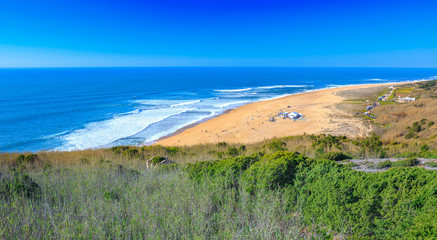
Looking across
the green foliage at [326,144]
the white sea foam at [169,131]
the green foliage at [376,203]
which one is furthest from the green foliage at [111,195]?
the white sea foam at [169,131]

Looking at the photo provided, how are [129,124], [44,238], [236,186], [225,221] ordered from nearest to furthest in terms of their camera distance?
[44,238] → [225,221] → [236,186] → [129,124]

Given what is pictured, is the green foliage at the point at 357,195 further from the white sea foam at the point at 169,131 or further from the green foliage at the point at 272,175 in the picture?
the white sea foam at the point at 169,131

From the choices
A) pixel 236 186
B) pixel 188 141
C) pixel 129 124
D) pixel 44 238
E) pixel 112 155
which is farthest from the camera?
pixel 129 124

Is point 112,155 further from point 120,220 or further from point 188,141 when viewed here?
point 188,141

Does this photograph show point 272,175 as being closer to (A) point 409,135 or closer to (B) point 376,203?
(B) point 376,203

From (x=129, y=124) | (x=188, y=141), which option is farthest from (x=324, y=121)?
(x=129, y=124)

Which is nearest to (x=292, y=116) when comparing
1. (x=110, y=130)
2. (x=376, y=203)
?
(x=110, y=130)

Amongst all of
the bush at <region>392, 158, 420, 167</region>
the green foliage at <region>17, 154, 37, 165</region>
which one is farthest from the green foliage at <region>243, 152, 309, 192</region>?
the green foliage at <region>17, 154, 37, 165</region>

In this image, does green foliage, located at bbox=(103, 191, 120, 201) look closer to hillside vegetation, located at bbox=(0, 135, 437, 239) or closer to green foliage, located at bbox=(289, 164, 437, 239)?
hillside vegetation, located at bbox=(0, 135, 437, 239)
